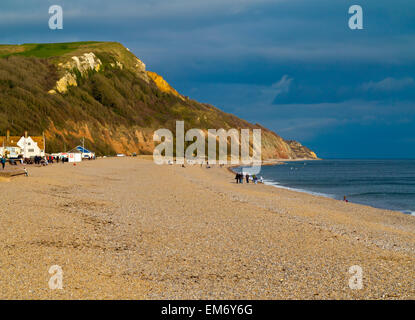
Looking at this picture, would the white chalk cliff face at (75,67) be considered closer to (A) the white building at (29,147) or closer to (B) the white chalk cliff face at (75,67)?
(B) the white chalk cliff face at (75,67)

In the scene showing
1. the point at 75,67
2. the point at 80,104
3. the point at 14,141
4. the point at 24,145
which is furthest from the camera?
the point at 75,67

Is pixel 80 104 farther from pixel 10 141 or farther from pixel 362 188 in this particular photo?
pixel 362 188

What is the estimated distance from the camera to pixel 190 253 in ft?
41.0

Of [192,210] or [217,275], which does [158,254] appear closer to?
[217,275]

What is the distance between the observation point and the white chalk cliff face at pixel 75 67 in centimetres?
15496

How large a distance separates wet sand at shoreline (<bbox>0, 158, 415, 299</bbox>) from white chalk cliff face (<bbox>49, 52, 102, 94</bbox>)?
14311cm

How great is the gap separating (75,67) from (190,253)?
577ft

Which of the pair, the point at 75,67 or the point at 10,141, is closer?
the point at 10,141

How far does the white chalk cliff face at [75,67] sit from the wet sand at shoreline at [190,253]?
143 m

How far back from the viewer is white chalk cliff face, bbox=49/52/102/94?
155 m

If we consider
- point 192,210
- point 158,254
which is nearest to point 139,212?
point 192,210

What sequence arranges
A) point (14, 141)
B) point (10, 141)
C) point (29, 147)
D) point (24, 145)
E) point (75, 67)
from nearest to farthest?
point (10, 141), point (24, 145), point (14, 141), point (29, 147), point (75, 67)

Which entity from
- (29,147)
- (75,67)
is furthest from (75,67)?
(29,147)
